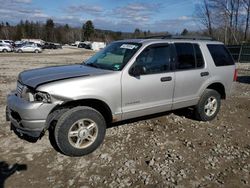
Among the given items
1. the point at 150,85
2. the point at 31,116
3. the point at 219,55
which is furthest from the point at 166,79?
the point at 31,116

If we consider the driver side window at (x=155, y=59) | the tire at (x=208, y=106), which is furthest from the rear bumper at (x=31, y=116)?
the tire at (x=208, y=106)

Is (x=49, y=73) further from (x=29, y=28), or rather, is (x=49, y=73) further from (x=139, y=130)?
(x=29, y=28)

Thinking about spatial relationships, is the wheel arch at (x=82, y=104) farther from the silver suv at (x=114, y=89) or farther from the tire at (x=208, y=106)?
the tire at (x=208, y=106)

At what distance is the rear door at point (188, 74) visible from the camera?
5586 millimetres

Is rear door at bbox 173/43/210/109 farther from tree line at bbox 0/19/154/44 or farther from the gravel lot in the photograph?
tree line at bbox 0/19/154/44

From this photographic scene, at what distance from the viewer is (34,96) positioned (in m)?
4.26

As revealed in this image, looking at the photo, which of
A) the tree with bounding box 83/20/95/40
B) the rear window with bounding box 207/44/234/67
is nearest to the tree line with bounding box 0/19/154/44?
the tree with bounding box 83/20/95/40

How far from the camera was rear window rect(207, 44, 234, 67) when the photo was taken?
6234 mm

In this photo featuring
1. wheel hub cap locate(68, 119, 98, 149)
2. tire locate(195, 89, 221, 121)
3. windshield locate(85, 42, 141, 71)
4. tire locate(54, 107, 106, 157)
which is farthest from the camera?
tire locate(195, 89, 221, 121)

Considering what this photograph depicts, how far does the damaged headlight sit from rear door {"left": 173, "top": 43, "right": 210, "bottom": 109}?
2.57m

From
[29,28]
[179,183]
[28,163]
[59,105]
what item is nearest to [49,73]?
[59,105]

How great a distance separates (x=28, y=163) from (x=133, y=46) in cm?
275

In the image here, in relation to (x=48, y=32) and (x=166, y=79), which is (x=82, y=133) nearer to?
(x=166, y=79)

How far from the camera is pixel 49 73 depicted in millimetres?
4809
